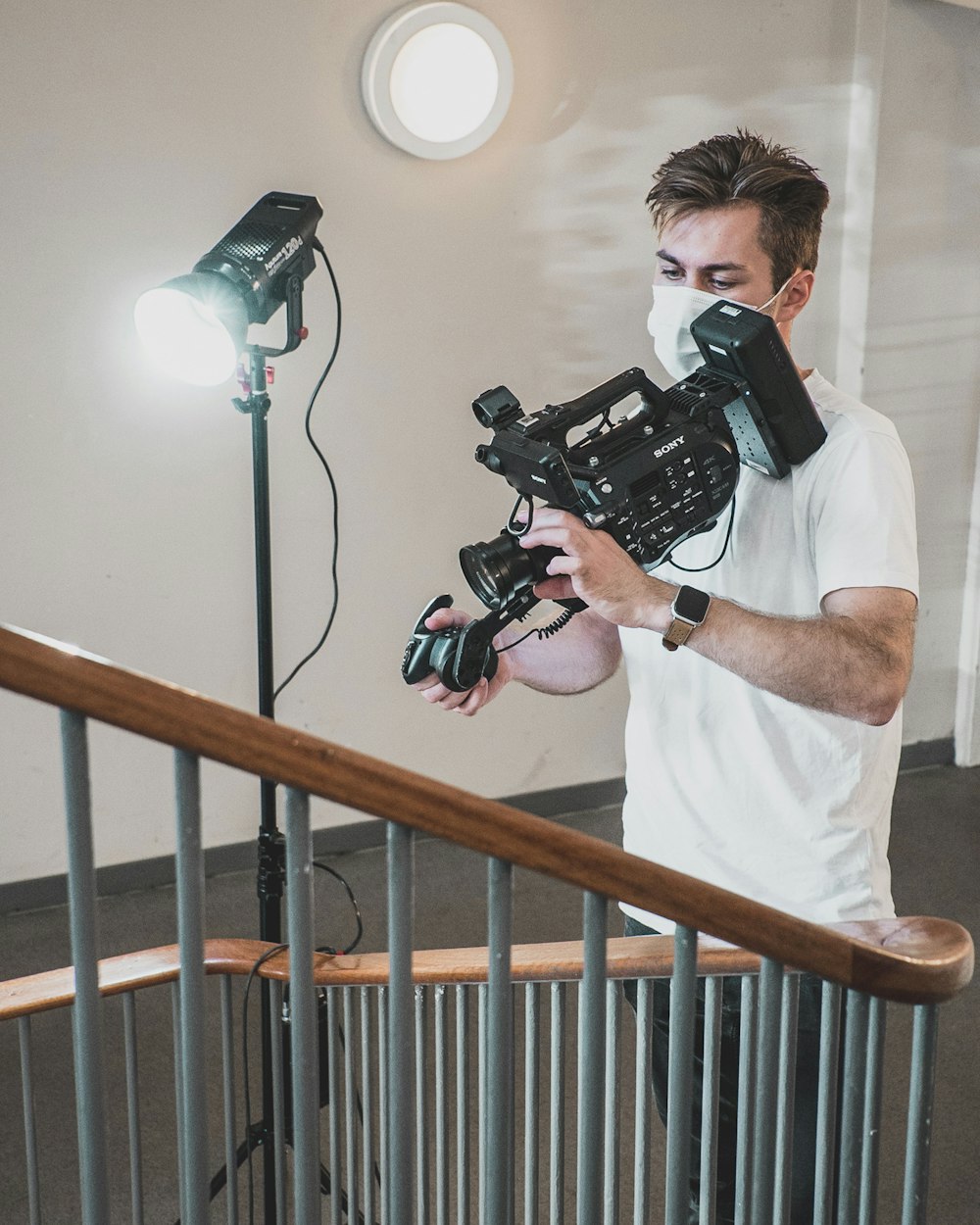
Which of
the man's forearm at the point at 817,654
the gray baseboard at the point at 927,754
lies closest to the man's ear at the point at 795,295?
the man's forearm at the point at 817,654

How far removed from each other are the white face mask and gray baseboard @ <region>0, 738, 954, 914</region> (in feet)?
5.49

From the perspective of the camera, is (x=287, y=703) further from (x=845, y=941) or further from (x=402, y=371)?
(x=845, y=941)

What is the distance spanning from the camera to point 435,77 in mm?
2854

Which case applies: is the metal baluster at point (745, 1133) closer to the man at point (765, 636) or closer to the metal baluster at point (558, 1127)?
the metal baluster at point (558, 1127)

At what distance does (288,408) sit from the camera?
295 centimetres

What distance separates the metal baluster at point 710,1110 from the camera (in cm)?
98

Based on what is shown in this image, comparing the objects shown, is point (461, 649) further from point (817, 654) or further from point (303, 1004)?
point (303, 1004)

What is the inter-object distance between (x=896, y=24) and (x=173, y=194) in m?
2.01

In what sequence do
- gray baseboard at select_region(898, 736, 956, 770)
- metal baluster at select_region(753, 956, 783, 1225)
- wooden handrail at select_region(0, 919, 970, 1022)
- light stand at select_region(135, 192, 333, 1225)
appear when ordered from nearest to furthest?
metal baluster at select_region(753, 956, 783, 1225) → wooden handrail at select_region(0, 919, 970, 1022) → light stand at select_region(135, 192, 333, 1225) → gray baseboard at select_region(898, 736, 956, 770)

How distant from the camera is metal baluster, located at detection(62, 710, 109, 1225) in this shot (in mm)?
710

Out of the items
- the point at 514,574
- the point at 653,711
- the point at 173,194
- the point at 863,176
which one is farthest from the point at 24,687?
the point at 863,176

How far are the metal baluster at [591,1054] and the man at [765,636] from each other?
515 mm

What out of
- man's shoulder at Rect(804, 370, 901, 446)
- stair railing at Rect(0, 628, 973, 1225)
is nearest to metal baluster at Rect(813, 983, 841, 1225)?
stair railing at Rect(0, 628, 973, 1225)

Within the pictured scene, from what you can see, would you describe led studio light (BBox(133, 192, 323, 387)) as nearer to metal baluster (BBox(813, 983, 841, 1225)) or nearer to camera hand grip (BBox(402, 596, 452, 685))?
camera hand grip (BBox(402, 596, 452, 685))
